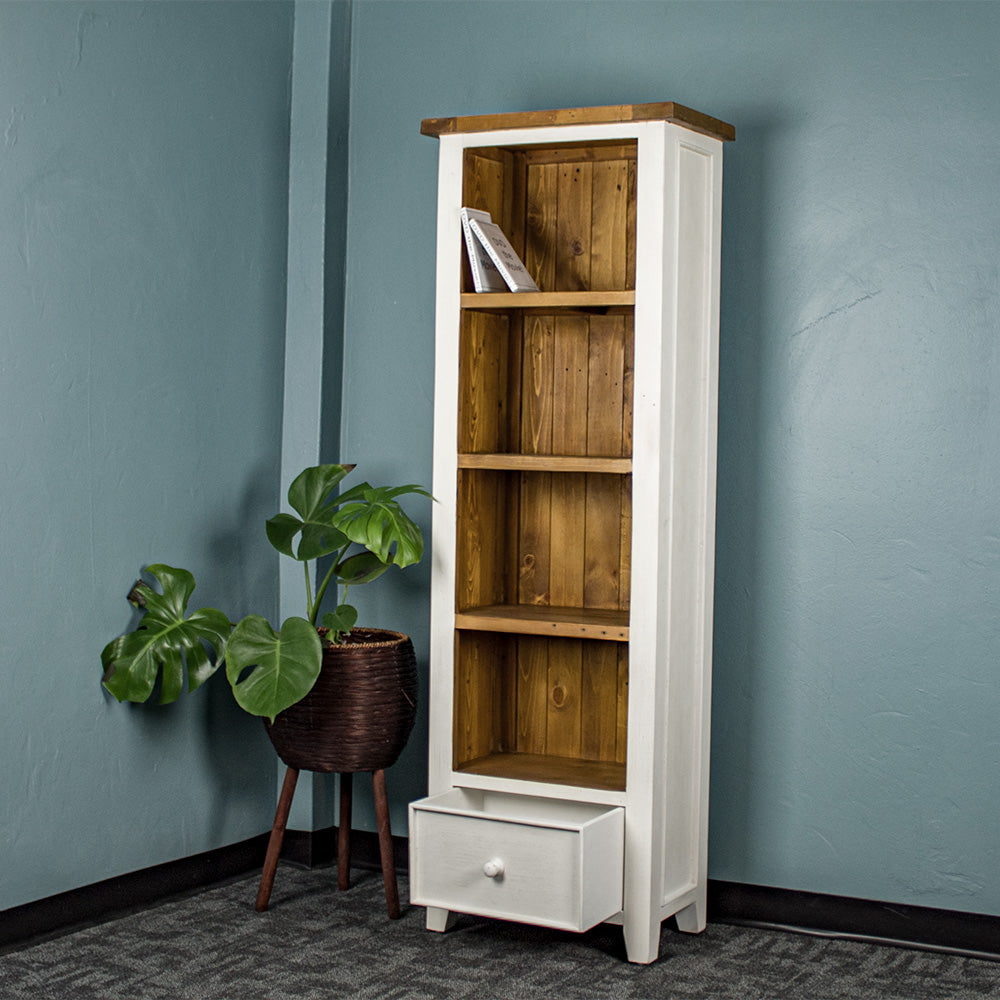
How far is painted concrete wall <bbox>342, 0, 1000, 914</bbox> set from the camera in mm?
3049

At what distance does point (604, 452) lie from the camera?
3348 millimetres

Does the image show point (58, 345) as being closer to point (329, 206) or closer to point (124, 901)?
point (329, 206)

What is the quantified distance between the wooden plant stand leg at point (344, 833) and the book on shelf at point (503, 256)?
1.37 m

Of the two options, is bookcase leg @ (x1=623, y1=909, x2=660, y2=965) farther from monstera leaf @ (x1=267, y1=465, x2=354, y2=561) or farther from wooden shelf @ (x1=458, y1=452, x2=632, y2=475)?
monstera leaf @ (x1=267, y1=465, x2=354, y2=561)

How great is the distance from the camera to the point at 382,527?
10.2 feet

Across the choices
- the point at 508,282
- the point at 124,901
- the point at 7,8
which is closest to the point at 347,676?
the point at 124,901

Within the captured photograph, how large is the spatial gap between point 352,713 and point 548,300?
3.63 ft

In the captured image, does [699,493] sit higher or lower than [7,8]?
lower

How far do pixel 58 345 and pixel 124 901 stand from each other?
4.47 ft

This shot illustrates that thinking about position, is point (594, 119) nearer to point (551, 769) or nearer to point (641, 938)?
point (551, 769)

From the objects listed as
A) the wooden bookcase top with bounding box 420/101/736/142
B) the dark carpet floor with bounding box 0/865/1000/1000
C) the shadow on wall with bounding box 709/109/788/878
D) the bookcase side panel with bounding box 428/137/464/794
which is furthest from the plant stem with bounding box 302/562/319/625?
the wooden bookcase top with bounding box 420/101/736/142

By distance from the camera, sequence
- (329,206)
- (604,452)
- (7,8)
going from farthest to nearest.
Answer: (329,206) → (604,452) → (7,8)

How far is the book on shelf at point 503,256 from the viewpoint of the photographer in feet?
10.1

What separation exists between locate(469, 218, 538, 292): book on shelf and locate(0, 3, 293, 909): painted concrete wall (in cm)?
79
